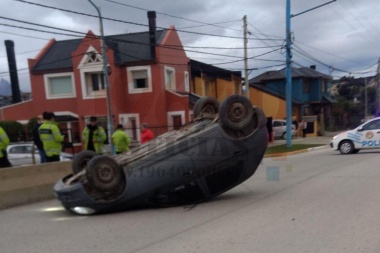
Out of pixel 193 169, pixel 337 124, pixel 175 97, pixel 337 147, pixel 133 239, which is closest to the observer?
pixel 133 239

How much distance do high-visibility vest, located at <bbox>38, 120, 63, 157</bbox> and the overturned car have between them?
1.57 meters

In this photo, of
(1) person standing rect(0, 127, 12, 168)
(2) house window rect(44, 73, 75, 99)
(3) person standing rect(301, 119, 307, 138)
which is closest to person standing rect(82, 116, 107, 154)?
(1) person standing rect(0, 127, 12, 168)

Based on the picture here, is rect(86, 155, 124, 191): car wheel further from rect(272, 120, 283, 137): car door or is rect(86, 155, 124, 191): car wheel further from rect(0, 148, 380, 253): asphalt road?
rect(272, 120, 283, 137): car door

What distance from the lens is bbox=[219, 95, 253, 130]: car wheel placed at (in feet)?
22.8

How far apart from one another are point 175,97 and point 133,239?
2083cm

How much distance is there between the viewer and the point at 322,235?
4.91m

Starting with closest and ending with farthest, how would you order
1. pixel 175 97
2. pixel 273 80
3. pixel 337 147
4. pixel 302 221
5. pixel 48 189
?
pixel 302 221 < pixel 48 189 < pixel 337 147 < pixel 175 97 < pixel 273 80

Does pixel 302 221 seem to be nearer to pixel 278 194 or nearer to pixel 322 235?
pixel 322 235

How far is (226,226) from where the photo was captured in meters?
5.54

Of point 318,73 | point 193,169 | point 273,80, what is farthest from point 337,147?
point 318,73

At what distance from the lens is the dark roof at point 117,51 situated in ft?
85.2

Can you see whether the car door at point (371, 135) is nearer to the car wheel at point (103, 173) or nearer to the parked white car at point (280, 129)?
the car wheel at point (103, 173)

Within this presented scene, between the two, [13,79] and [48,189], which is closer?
[48,189]

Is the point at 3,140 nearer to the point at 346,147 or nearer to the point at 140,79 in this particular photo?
the point at 346,147
